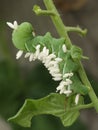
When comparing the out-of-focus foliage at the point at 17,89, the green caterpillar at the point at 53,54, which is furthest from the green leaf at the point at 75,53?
the out-of-focus foliage at the point at 17,89

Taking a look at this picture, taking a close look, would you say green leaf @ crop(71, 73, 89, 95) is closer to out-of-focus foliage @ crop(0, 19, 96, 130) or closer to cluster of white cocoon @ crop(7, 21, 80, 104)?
cluster of white cocoon @ crop(7, 21, 80, 104)

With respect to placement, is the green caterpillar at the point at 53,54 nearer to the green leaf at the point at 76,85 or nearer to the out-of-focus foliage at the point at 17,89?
the green leaf at the point at 76,85

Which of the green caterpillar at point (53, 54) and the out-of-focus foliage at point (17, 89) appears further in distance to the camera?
the out-of-focus foliage at point (17, 89)

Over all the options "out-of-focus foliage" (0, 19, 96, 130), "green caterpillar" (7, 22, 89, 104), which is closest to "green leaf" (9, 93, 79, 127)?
"green caterpillar" (7, 22, 89, 104)

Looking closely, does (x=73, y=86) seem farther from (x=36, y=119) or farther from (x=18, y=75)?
(x=18, y=75)

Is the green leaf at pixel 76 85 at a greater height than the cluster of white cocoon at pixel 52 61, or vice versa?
the cluster of white cocoon at pixel 52 61

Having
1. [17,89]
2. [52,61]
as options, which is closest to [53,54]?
[52,61]

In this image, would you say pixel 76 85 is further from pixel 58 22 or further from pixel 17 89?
pixel 17 89
